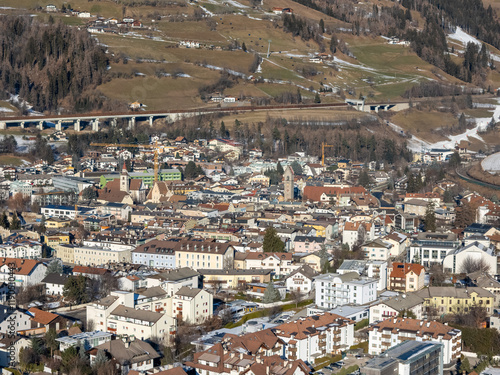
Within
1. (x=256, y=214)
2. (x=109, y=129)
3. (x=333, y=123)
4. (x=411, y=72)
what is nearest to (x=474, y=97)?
(x=411, y=72)

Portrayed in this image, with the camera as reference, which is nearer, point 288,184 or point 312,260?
point 312,260

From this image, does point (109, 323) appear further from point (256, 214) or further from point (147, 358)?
point (256, 214)

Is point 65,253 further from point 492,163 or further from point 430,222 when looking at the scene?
point 492,163

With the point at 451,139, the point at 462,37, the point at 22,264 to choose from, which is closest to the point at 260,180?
the point at 22,264

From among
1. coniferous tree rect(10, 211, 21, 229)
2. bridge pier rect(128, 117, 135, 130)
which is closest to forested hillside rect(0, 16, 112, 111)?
bridge pier rect(128, 117, 135, 130)

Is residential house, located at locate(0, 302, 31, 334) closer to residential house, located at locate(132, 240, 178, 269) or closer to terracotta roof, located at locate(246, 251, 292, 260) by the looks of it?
residential house, located at locate(132, 240, 178, 269)

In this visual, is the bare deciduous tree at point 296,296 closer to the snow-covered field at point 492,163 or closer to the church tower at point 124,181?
the church tower at point 124,181

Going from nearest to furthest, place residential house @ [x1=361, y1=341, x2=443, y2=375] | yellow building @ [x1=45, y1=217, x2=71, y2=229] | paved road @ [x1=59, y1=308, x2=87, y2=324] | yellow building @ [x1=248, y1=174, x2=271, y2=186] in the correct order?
residential house @ [x1=361, y1=341, x2=443, y2=375] < paved road @ [x1=59, y1=308, x2=87, y2=324] < yellow building @ [x1=45, y1=217, x2=71, y2=229] < yellow building @ [x1=248, y1=174, x2=271, y2=186]
